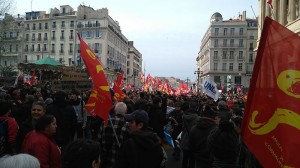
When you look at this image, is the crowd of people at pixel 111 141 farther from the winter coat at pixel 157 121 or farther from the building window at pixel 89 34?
the building window at pixel 89 34

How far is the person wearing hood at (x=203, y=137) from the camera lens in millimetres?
5805

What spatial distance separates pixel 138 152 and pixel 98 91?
87.6 inches

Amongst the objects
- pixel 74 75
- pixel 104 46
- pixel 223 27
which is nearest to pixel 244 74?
pixel 223 27

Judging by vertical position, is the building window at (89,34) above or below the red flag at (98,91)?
above

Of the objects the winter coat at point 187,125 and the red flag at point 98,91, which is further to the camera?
the winter coat at point 187,125

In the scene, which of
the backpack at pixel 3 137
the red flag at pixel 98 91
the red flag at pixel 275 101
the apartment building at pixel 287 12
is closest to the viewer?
the red flag at pixel 275 101

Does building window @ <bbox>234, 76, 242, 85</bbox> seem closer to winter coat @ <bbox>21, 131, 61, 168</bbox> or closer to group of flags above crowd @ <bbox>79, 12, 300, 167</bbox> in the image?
winter coat @ <bbox>21, 131, 61, 168</bbox>

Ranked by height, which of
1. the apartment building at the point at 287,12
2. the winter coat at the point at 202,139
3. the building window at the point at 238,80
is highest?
the apartment building at the point at 287,12

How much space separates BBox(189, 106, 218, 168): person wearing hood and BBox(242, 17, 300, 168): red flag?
308 cm

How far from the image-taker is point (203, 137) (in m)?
5.80

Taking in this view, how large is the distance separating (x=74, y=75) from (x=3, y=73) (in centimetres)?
3563

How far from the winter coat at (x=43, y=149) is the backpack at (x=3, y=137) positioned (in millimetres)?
677

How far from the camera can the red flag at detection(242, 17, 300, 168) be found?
2459 mm

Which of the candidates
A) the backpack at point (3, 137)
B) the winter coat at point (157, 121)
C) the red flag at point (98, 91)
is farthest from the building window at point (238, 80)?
the backpack at point (3, 137)
